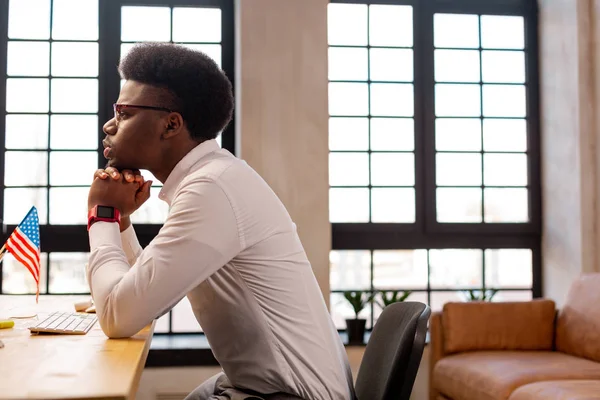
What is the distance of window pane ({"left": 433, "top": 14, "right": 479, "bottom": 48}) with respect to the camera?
485 centimetres

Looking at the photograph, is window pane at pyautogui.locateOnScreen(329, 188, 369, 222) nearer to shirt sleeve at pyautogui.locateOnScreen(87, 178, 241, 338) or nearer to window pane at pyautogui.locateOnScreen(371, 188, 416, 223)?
window pane at pyautogui.locateOnScreen(371, 188, 416, 223)

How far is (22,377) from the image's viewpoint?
1120 mm

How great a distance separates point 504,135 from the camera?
16.0ft

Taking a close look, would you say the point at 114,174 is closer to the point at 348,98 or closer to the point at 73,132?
the point at 73,132

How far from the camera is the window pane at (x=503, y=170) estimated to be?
15.9 feet

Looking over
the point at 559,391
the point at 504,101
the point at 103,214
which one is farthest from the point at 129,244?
the point at 504,101

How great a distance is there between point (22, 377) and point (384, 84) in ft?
12.9

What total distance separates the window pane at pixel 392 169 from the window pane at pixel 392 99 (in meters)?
0.28

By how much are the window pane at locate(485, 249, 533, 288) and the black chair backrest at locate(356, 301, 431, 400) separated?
319 cm

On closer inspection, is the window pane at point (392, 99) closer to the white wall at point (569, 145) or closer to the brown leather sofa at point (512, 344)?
the white wall at point (569, 145)

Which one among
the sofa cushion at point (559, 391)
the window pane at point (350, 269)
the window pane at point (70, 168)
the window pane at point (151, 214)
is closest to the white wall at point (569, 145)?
the window pane at point (350, 269)

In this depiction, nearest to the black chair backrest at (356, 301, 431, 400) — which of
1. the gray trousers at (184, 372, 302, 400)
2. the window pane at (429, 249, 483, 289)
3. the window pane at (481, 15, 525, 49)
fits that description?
the gray trousers at (184, 372, 302, 400)

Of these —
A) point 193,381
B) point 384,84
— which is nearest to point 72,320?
point 193,381

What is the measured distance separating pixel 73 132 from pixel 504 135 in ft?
9.40
